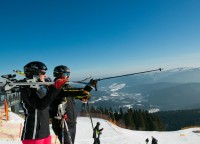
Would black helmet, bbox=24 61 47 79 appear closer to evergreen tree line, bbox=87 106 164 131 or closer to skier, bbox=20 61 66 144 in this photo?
skier, bbox=20 61 66 144

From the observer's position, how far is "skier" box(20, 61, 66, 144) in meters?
4.29

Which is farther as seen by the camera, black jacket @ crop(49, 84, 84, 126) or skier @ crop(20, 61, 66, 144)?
black jacket @ crop(49, 84, 84, 126)

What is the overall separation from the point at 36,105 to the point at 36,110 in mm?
245

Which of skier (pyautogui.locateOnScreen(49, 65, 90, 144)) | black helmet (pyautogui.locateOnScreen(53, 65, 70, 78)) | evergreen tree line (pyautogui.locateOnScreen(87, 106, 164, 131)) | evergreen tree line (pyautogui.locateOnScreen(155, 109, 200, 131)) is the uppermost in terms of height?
black helmet (pyautogui.locateOnScreen(53, 65, 70, 78))

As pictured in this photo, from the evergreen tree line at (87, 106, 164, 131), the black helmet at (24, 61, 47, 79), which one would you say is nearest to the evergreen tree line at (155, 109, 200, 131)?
the evergreen tree line at (87, 106, 164, 131)

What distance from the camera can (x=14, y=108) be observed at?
118 ft

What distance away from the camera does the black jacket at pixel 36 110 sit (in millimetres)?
4295

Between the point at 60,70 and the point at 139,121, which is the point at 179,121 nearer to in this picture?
the point at 139,121

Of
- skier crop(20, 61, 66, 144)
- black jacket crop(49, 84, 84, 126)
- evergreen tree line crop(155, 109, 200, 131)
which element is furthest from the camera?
evergreen tree line crop(155, 109, 200, 131)

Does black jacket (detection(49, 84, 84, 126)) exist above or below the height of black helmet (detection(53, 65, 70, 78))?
below

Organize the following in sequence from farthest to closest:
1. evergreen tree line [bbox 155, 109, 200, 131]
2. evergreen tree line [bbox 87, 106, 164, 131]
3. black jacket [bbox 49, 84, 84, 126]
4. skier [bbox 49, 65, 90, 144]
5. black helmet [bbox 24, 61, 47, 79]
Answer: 1. evergreen tree line [bbox 155, 109, 200, 131]
2. evergreen tree line [bbox 87, 106, 164, 131]
3. skier [bbox 49, 65, 90, 144]
4. black jacket [bbox 49, 84, 84, 126]
5. black helmet [bbox 24, 61, 47, 79]

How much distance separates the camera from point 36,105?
435 cm

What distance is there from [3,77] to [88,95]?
1495mm

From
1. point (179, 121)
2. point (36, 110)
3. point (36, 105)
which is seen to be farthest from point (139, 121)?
point (36, 105)
